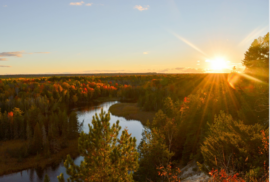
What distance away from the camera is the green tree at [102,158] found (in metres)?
16.8

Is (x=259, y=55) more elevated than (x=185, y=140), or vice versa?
(x=259, y=55)

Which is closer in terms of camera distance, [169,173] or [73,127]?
[169,173]

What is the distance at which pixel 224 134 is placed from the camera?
57.7 ft

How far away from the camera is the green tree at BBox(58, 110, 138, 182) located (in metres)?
16.8

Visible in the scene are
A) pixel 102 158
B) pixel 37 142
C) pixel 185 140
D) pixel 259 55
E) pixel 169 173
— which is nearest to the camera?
pixel 169 173

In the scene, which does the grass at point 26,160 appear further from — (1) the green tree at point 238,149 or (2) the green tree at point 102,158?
(1) the green tree at point 238,149

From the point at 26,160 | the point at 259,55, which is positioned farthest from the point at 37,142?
the point at 259,55

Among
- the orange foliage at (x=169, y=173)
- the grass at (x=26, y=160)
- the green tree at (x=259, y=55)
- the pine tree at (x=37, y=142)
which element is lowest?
the grass at (x=26, y=160)

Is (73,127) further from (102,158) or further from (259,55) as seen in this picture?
(259,55)

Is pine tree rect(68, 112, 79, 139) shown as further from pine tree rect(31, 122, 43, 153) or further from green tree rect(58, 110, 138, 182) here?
green tree rect(58, 110, 138, 182)

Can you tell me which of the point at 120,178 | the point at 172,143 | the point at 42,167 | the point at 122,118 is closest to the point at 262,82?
the point at 172,143

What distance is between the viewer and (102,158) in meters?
17.2

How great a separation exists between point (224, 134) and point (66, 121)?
144 ft

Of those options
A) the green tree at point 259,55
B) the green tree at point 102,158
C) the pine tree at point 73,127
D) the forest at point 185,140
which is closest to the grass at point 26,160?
the forest at point 185,140
